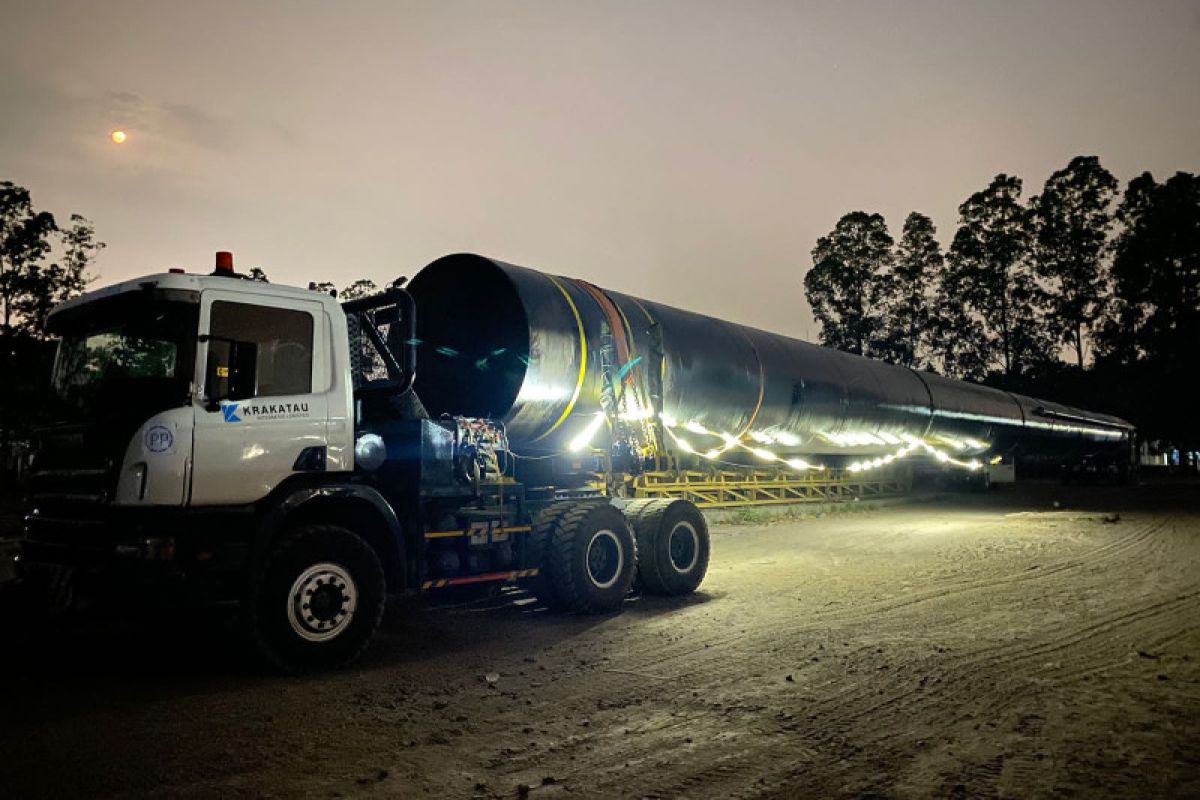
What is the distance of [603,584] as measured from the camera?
804cm

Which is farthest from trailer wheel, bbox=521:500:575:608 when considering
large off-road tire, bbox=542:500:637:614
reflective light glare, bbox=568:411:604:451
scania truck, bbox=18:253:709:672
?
reflective light glare, bbox=568:411:604:451

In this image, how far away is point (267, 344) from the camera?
584cm

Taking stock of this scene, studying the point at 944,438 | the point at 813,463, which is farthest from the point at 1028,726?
the point at 944,438

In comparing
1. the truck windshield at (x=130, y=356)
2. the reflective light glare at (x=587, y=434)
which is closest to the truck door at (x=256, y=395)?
the truck windshield at (x=130, y=356)

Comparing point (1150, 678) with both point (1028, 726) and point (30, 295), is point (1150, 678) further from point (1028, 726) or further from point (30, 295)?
point (30, 295)

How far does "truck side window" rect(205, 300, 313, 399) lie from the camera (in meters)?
5.49

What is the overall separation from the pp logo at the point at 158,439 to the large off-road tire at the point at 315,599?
38.8 inches

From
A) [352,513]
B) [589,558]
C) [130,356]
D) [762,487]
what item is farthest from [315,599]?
[762,487]

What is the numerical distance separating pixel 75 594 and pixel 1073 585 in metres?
9.60

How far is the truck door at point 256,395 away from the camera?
17.7 feet

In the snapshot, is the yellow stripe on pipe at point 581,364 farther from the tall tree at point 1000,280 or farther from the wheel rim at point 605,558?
the tall tree at point 1000,280

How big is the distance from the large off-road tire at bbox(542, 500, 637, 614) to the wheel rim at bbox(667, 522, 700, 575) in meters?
0.83

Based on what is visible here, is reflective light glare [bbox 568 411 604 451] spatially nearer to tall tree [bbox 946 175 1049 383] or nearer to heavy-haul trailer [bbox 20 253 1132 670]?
heavy-haul trailer [bbox 20 253 1132 670]

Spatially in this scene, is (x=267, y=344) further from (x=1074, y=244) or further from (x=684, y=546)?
(x=1074, y=244)
